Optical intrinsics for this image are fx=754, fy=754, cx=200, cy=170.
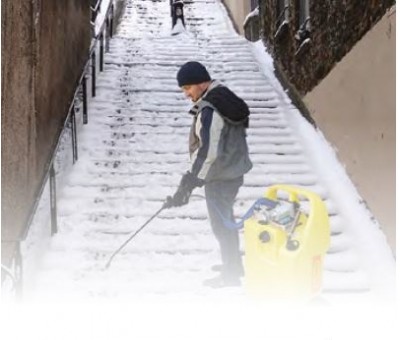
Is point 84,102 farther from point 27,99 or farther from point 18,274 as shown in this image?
point 18,274

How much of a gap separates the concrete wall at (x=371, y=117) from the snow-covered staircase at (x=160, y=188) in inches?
7.0

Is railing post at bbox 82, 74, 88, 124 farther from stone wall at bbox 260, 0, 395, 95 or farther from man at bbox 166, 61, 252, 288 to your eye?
man at bbox 166, 61, 252, 288

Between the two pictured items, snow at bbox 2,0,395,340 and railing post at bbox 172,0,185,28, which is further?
railing post at bbox 172,0,185,28

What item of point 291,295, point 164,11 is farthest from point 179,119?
point 164,11

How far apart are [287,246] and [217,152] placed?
76cm

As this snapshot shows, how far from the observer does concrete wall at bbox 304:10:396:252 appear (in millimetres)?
4441

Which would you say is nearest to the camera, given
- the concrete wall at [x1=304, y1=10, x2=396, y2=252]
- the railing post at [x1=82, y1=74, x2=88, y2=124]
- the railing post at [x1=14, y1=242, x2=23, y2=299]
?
the railing post at [x1=14, y1=242, x2=23, y2=299]

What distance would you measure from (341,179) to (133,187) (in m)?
1.50

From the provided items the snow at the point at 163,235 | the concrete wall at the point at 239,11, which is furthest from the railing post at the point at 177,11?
the snow at the point at 163,235

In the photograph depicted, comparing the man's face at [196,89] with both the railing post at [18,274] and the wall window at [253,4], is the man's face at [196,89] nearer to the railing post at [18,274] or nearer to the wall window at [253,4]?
the railing post at [18,274]

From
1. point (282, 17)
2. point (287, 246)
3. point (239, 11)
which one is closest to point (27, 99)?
point (287, 246)

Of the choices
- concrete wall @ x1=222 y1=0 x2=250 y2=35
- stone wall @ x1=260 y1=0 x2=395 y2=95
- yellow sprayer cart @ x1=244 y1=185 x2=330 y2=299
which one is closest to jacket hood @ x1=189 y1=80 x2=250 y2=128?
yellow sprayer cart @ x1=244 y1=185 x2=330 y2=299

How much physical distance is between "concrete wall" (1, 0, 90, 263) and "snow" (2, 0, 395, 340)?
0.33m

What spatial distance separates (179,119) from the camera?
21.8 ft
